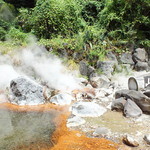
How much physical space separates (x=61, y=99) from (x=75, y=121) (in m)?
1.84

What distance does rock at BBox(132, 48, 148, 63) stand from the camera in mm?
10453

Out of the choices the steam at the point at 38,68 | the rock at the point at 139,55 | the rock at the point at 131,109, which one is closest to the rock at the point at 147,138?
the rock at the point at 131,109

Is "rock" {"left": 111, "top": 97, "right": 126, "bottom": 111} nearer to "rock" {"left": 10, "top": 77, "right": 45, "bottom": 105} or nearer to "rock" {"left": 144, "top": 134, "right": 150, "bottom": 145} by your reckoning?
"rock" {"left": 144, "top": 134, "right": 150, "bottom": 145}

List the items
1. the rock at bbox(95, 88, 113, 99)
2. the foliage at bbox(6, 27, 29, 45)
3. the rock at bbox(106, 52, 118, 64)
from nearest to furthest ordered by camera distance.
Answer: the rock at bbox(95, 88, 113, 99), the rock at bbox(106, 52, 118, 64), the foliage at bbox(6, 27, 29, 45)

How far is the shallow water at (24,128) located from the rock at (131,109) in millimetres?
2153

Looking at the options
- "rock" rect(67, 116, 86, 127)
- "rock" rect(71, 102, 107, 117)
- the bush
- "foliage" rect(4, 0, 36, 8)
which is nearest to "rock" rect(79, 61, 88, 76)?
the bush

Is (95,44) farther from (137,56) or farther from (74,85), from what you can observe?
(74,85)

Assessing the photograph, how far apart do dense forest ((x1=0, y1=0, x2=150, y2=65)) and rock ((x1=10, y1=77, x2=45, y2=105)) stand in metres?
3.28

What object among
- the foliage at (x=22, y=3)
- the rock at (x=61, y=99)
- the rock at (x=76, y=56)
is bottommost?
the rock at (x=61, y=99)

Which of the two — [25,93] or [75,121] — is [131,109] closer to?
[75,121]

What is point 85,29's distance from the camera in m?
10.5

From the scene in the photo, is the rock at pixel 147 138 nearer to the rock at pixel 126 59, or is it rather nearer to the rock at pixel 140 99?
the rock at pixel 140 99

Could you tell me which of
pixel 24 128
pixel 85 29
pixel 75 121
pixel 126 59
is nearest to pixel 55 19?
pixel 85 29

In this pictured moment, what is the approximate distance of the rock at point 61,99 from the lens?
6555mm
